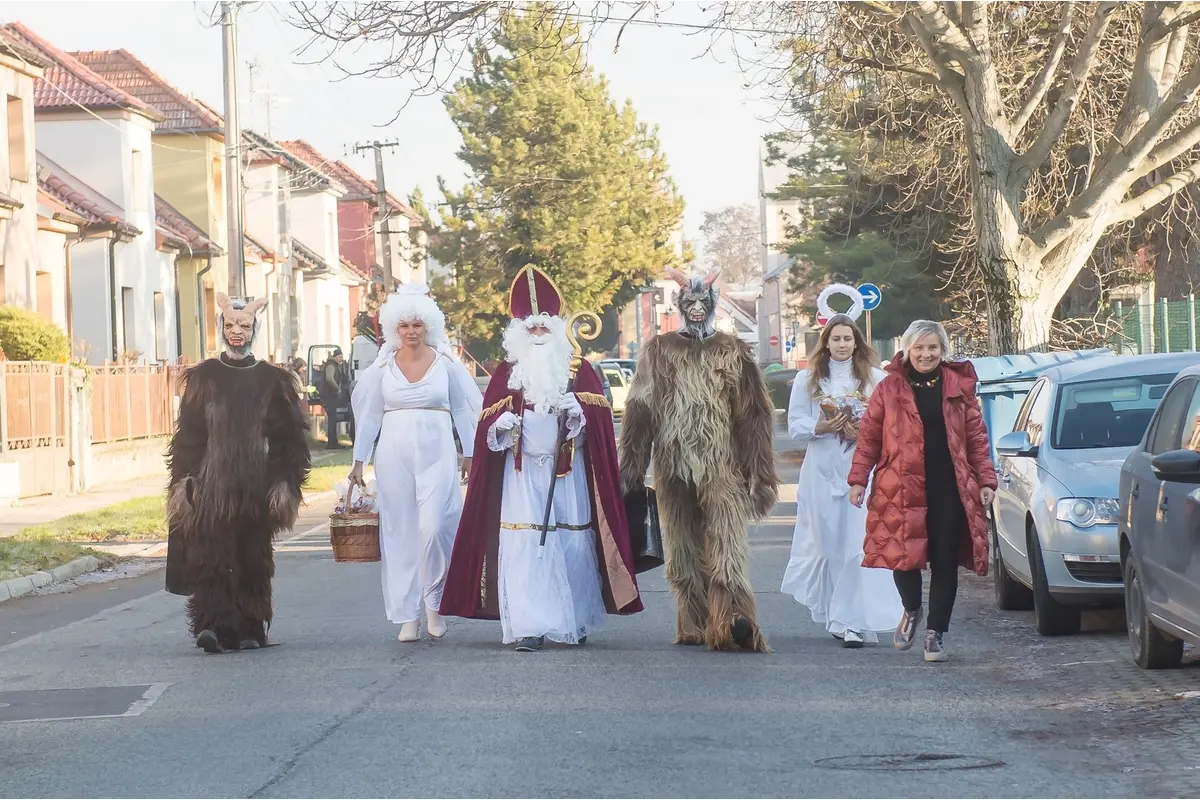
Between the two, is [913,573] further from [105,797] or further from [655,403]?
[105,797]

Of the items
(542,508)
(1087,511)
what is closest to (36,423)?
(542,508)

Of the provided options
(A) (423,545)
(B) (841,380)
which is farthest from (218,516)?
(B) (841,380)

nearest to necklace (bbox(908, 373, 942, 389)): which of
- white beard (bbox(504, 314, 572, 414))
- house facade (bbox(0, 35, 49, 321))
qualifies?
white beard (bbox(504, 314, 572, 414))

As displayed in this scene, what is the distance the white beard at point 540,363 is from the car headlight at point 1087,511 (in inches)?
116

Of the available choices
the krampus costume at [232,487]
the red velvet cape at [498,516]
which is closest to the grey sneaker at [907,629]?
the red velvet cape at [498,516]

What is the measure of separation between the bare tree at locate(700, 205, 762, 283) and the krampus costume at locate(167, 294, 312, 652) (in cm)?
10907

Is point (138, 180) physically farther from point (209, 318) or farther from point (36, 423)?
point (36, 423)

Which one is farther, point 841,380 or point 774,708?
point 841,380

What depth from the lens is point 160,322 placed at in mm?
42500

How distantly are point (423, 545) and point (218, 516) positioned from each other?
47.6 inches

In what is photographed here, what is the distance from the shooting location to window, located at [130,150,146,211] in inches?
1577

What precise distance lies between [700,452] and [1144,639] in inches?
102

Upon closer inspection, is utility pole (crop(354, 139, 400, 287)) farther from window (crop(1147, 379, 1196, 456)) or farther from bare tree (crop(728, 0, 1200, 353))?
window (crop(1147, 379, 1196, 456))

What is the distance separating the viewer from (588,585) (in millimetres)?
10016
